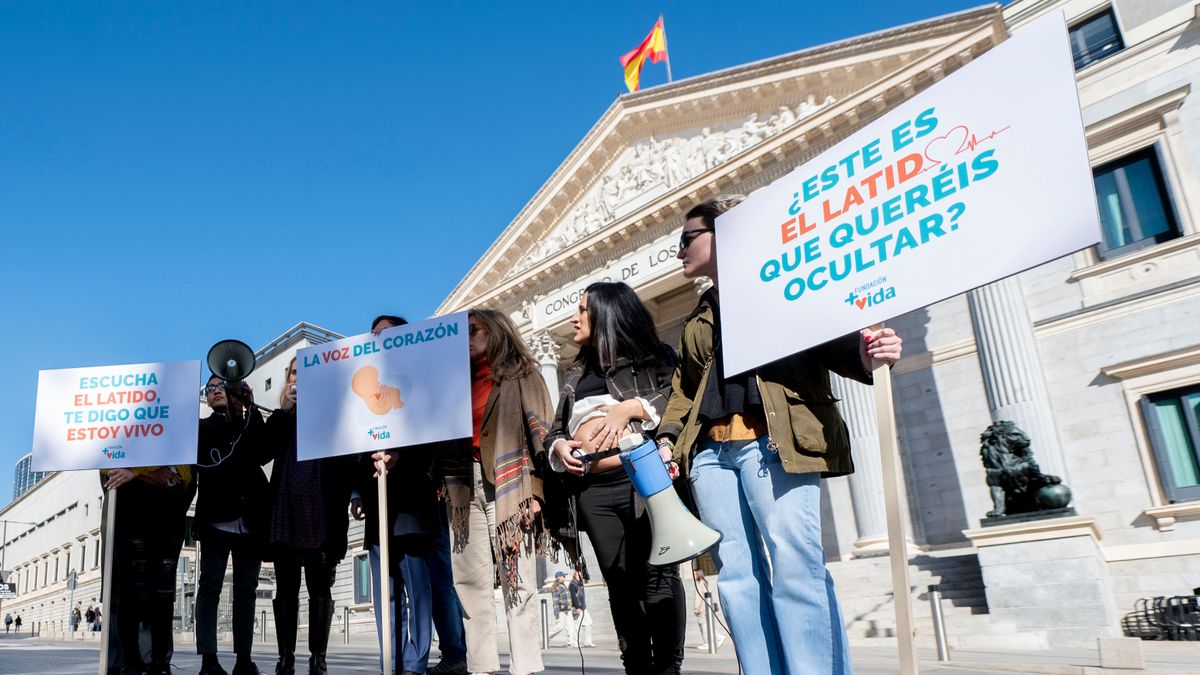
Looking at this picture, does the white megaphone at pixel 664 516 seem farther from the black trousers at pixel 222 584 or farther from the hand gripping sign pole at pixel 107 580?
the hand gripping sign pole at pixel 107 580

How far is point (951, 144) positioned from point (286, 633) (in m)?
4.57


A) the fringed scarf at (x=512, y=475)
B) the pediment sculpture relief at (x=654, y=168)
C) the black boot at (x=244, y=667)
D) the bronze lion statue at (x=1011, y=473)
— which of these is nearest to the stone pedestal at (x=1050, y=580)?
the bronze lion statue at (x=1011, y=473)

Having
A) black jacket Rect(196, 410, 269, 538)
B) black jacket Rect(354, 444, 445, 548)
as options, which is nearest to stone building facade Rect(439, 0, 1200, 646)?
black jacket Rect(354, 444, 445, 548)

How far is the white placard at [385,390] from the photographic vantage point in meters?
4.46

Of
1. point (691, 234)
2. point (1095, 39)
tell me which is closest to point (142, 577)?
point (691, 234)

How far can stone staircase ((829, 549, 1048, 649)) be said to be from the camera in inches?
367

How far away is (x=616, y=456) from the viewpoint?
10.9 feet

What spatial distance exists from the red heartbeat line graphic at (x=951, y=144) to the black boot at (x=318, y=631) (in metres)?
4.21

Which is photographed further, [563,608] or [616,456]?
[563,608]

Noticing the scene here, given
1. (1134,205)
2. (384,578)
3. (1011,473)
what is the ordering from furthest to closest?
1. (1134,205)
2. (1011,473)
3. (384,578)

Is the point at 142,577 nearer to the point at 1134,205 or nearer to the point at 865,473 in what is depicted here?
the point at 865,473

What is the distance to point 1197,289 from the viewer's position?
13180 millimetres

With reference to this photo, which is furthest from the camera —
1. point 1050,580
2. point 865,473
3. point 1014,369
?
point 865,473

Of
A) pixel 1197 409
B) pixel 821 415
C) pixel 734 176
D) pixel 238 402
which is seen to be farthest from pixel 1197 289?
pixel 238 402
